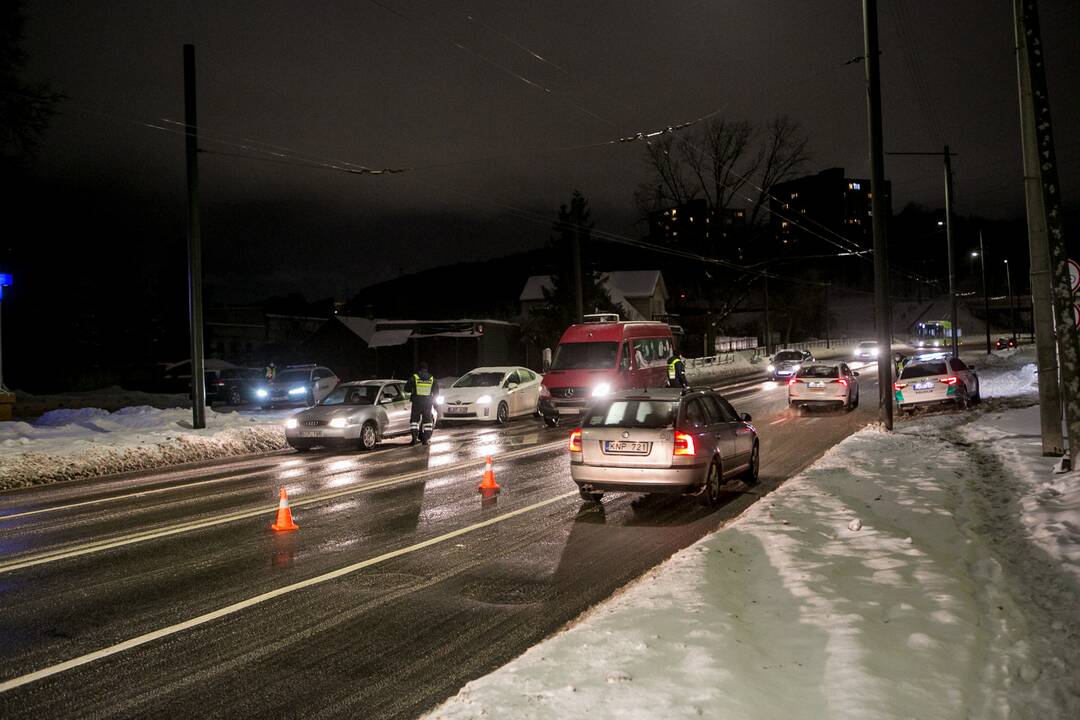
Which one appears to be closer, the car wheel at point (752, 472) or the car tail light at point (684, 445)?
the car tail light at point (684, 445)

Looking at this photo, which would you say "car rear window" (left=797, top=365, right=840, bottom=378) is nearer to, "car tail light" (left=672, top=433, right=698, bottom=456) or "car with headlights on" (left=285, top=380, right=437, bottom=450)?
"car with headlights on" (left=285, top=380, right=437, bottom=450)

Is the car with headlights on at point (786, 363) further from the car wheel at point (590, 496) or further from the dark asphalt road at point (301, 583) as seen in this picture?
the car wheel at point (590, 496)

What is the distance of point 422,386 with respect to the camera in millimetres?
20406

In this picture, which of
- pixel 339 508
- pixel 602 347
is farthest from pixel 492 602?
pixel 602 347

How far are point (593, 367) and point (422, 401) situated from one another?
18.6 feet

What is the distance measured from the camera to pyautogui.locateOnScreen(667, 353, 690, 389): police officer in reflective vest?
25.0 metres

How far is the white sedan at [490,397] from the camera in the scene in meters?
25.5

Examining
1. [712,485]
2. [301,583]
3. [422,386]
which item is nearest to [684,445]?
[712,485]

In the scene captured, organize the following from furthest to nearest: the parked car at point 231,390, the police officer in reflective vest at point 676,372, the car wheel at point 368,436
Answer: the parked car at point 231,390 < the police officer in reflective vest at point 676,372 < the car wheel at point 368,436

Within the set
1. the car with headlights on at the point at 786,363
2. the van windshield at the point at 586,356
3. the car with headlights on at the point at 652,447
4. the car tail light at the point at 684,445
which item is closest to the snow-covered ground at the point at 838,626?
the car with headlights on at the point at 652,447

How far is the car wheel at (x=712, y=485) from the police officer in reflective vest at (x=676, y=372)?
12.8 meters

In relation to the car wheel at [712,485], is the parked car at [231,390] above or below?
above

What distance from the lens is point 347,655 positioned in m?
5.77

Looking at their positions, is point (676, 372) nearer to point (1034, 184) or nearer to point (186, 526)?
point (1034, 184)
